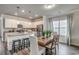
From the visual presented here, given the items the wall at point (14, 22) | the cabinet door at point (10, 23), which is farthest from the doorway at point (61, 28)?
the cabinet door at point (10, 23)

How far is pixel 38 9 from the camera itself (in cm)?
174

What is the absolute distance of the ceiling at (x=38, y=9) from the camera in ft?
5.50

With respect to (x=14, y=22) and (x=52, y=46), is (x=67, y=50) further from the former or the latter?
(x=14, y=22)

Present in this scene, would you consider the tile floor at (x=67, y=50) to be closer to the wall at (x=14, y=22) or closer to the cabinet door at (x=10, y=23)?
the wall at (x=14, y=22)

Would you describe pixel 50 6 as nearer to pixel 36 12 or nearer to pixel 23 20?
pixel 36 12

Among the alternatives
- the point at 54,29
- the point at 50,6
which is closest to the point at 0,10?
the point at 50,6

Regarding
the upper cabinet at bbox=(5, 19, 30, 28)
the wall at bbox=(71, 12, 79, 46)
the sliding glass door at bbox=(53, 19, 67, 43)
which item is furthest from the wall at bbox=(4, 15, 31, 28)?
the wall at bbox=(71, 12, 79, 46)

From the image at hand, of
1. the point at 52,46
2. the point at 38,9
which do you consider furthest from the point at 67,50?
the point at 38,9

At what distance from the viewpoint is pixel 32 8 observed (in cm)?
173

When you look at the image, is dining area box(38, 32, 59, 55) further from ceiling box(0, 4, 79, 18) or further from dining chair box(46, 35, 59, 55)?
ceiling box(0, 4, 79, 18)

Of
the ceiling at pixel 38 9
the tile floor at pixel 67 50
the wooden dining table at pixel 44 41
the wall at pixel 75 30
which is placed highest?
the ceiling at pixel 38 9

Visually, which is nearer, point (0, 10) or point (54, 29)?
point (0, 10)

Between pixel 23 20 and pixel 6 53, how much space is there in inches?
27.8

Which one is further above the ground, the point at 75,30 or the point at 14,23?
the point at 14,23
